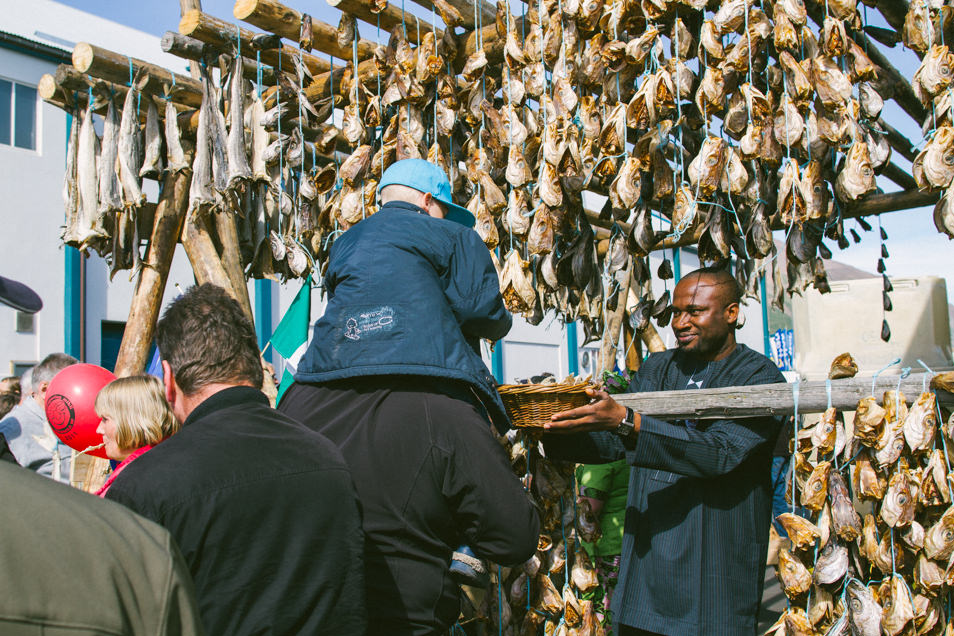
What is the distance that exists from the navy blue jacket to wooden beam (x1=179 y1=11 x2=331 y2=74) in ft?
7.19

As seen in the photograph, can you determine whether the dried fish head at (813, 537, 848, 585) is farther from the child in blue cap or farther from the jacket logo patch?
the jacket logo patch

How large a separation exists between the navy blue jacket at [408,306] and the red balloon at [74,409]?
2.18m

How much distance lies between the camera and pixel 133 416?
108 inches

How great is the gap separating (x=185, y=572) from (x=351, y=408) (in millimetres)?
1025

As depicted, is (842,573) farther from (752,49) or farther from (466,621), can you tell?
(752,49)

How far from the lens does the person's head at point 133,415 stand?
8.96 ft

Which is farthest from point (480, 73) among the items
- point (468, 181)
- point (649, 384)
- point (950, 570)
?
point (950, 570)

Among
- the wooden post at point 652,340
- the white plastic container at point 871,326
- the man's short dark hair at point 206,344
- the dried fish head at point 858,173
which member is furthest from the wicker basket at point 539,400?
the white plastic container at point 871,326

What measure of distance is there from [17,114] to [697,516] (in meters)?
11.6

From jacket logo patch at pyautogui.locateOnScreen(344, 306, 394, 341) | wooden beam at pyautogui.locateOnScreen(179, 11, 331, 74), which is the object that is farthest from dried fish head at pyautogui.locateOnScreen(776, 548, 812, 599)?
wooden beam at pyautogui.locateOnScreen(179, 11, 331, 74)

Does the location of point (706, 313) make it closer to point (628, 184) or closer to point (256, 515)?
point (628, 184)

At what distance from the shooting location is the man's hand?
2.18 metres

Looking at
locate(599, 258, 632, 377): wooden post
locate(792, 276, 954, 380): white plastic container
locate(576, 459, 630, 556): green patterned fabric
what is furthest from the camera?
locate(792, 276, 954, 380): white plastic container

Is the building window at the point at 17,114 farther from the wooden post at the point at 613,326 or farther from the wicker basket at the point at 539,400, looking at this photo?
the wicker basket at the point at 539,400
